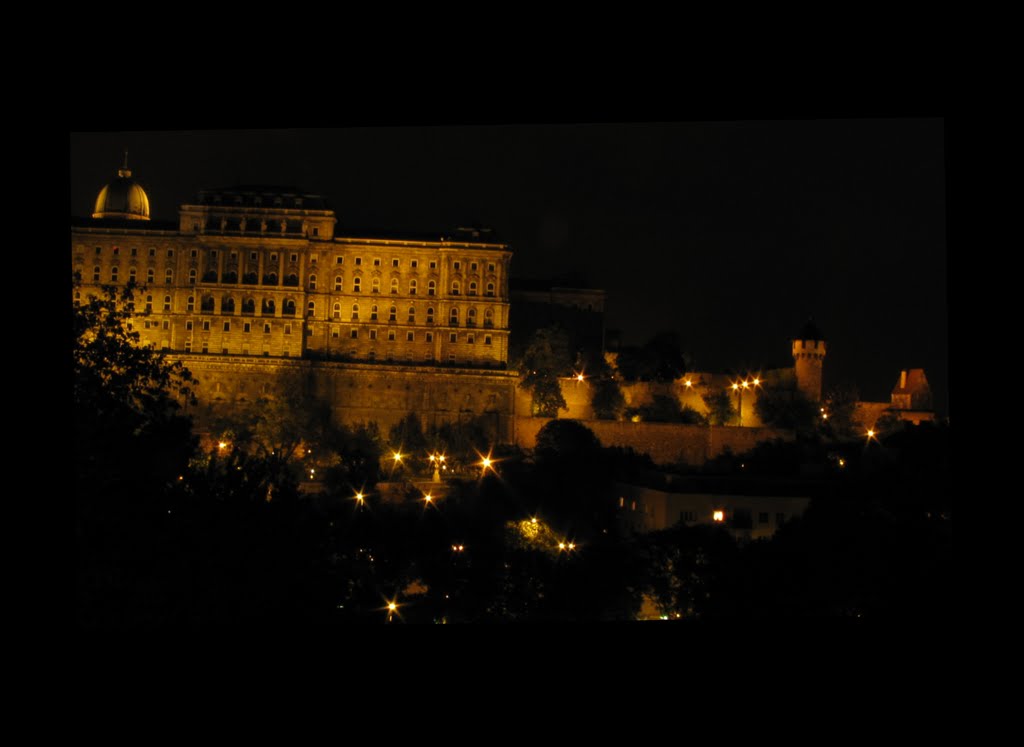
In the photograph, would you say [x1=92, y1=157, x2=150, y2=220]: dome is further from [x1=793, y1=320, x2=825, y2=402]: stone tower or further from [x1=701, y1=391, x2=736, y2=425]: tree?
[x1=793, y1=320, x2=825, y2=402]: stone tower

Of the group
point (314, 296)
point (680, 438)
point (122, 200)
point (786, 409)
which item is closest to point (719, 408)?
point (786, 409)

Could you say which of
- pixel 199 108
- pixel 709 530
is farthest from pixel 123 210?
pixel 199 108

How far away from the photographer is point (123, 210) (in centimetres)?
3120

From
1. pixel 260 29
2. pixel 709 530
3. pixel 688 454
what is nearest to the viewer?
pixel 260 29

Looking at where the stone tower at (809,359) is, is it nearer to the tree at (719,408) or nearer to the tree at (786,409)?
the tree at (786,409)

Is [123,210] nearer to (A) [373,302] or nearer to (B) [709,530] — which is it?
(A) [373,302]

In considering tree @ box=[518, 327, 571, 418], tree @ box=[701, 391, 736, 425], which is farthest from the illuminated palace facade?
tree @ box=[701, 391, 736, 425]

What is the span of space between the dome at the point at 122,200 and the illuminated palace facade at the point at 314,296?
3.20 feet

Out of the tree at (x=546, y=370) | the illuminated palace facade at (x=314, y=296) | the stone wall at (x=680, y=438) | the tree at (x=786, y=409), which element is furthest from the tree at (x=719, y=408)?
the illuminated palace facade at (x=314, y=296)

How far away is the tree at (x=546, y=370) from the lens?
2866 cm

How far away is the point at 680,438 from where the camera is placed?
88.7 feet

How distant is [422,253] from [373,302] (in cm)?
167

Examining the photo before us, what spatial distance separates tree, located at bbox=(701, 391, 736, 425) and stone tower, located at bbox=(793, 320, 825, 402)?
1.91 metres

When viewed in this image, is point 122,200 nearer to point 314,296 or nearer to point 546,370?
point 314,296
